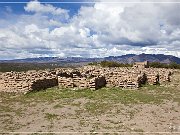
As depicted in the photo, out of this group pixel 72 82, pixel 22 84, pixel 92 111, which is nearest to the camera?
pixel 92 111

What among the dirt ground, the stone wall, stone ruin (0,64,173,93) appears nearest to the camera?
the dirt ground

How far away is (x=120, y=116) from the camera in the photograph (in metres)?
17.6

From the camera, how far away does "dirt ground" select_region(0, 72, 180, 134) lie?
15195 mm

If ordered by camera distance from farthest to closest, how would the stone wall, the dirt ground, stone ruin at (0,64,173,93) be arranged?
1. stone ruin at (0,64,173,93)
2. the stone wall
3. the dirt ground

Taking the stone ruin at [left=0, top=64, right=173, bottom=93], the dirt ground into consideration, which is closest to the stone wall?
the stone ruin at [left=0, top=64, right=173, bottom=93]

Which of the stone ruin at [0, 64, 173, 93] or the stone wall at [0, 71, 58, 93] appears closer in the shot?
the stone wall at [0, 71, 58, 93]

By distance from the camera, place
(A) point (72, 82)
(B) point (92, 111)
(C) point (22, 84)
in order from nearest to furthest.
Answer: (B) point (92, 111)
(C) point (22, 84)
(A) point (72, 82)

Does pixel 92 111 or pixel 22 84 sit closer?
pixel 92 111

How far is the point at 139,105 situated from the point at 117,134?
6451 mm

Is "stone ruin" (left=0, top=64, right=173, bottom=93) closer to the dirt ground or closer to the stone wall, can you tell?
the stone wall

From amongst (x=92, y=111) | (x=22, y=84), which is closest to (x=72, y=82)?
(x=22, y=84)

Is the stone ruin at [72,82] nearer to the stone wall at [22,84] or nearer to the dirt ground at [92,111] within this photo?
the stone wall at [22,84]

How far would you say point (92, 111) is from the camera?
61.3 feet

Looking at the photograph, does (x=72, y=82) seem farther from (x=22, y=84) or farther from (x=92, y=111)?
(x=92, y=111)
